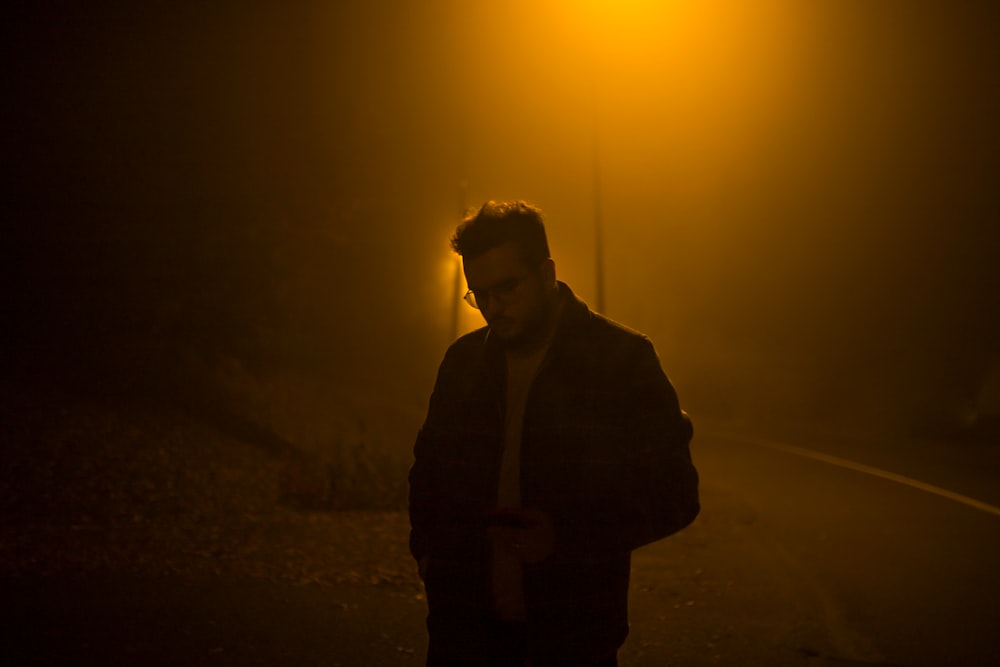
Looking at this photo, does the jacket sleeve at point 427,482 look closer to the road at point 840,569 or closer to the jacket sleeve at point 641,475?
the jacket sleeve at point 641,475

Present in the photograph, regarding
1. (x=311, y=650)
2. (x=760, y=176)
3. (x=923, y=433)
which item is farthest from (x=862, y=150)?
(x=311, y=650)

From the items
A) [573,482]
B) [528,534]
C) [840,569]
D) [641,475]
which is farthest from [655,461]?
[840,569]

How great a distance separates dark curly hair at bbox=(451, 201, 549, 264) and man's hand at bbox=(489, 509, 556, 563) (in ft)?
2.31

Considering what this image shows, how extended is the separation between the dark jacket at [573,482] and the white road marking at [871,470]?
32.7 ft

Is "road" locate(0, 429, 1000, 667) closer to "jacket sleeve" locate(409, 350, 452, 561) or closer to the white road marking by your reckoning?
the white road marking

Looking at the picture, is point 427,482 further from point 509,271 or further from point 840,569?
point 840,569

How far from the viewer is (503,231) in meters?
2.76

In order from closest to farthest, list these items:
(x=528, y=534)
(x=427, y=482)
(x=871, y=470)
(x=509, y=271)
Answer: (x=528, y=534)
(x=509, y=271)
(x=427, y=482)
(x=871, y=470)

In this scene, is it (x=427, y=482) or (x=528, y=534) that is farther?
A: (x=427, y=482)

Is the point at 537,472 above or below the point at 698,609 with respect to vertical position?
above

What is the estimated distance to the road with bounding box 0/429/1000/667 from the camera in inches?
203

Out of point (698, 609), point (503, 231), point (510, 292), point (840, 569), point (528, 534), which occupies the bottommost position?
point (840, 569)

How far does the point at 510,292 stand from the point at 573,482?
543 millimetres

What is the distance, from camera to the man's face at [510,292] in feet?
8.95
